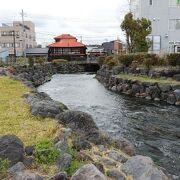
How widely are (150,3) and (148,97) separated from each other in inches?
1010

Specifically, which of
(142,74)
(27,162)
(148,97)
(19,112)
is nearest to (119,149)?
(27,162)

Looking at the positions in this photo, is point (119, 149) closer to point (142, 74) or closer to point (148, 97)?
point (148, 97)

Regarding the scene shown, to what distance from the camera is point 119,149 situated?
961 cm

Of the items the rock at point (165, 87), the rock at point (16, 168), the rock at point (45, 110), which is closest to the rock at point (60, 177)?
the rock at point (16, 168)

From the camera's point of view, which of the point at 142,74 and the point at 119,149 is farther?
Result: the point at 142,74

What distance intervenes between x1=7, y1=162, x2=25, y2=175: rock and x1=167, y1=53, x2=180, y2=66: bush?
24877 mm

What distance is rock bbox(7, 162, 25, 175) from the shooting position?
23.2ft

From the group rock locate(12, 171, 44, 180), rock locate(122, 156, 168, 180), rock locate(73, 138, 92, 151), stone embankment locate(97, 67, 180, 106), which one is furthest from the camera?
stone embankment locate(97, 67, 180, 106)

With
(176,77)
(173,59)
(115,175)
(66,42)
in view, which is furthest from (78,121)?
(66,42)

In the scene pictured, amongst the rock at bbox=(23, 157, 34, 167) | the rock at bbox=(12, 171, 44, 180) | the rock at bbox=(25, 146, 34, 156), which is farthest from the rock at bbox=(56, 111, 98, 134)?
the rock at bbox=(12, 171, 44, 180)

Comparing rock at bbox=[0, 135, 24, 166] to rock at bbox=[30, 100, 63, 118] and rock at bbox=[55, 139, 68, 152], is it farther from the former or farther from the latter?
rock at bbox=[30, 100, 63, 118]

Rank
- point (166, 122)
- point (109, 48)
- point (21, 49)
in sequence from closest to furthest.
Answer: point (166, 122) → point (109, 48) → point (21, 49)

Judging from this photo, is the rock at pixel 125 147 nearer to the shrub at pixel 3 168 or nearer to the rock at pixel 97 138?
the rock at pixel 97 138

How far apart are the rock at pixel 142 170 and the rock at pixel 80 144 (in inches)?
51.9
